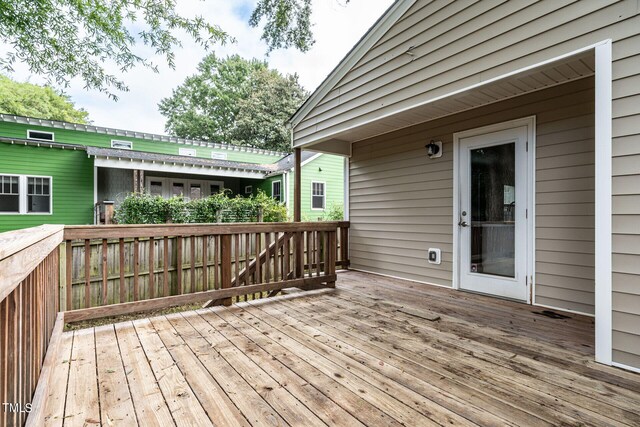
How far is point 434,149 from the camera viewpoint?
4.25m

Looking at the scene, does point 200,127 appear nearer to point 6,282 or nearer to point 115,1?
point 115,1

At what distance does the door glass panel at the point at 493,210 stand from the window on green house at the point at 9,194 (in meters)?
11.6

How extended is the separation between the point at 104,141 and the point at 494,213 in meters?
12.9

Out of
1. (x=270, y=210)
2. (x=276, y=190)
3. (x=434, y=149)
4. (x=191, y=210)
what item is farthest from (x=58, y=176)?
(x=434, y=149)

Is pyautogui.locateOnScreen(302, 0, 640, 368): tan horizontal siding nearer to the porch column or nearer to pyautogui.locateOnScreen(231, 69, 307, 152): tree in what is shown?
the porch column

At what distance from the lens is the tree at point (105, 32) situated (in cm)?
402

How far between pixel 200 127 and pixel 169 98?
3.28 meters

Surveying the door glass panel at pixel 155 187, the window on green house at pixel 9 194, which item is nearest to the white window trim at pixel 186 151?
the door glass panel at pixel 155 187

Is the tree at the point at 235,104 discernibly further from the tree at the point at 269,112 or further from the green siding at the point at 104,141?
the green siding at the point at 104,141

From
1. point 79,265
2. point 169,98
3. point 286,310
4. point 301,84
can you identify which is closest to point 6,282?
point 286,310

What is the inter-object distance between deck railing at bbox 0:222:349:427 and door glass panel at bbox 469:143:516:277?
1.86 m

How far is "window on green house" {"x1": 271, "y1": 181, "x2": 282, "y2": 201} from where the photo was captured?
36.7 ft

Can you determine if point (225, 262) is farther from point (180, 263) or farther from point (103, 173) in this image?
point (103, 173)

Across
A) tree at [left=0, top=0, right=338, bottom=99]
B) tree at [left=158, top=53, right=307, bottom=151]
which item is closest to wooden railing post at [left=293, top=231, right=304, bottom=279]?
tree at [left=0, top=0, right=338, bottom=99]
